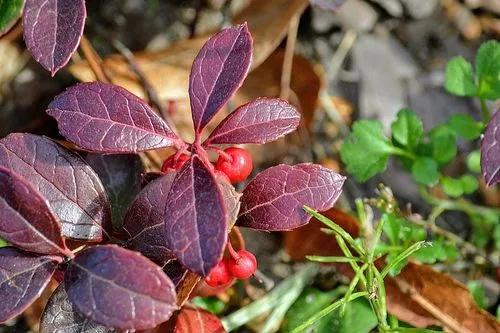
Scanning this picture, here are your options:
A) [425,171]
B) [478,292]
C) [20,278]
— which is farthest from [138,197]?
[478,292]

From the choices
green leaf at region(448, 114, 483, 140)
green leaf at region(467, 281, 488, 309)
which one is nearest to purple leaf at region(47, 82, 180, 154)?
green leaf at region(448, 114, 483, 140)

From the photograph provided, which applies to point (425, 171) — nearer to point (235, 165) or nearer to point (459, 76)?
point (459, 76)

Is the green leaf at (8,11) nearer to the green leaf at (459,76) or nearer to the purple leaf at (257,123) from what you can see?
the purple leaf at (257,123)

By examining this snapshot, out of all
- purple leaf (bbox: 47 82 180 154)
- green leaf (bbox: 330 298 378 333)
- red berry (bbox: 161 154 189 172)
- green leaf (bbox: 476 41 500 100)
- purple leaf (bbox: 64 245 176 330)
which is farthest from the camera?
green leaf (bbox: 330 298 378 333)

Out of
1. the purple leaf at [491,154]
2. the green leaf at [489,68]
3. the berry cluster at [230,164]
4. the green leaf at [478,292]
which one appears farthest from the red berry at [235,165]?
the green leaf at [478,292]

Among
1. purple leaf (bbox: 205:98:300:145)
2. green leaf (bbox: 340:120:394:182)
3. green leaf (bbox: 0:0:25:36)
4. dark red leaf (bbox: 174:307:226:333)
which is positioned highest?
green leaf (bbox: 0:0:25:36)

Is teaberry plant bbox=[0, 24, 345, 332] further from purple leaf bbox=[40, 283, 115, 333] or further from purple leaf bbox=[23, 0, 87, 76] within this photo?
purple leaf bbox=[23, 0, 87, 76]

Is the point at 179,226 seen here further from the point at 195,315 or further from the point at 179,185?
the point at 195,315

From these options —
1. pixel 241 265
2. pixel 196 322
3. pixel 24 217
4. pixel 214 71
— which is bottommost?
pixel 196 322
